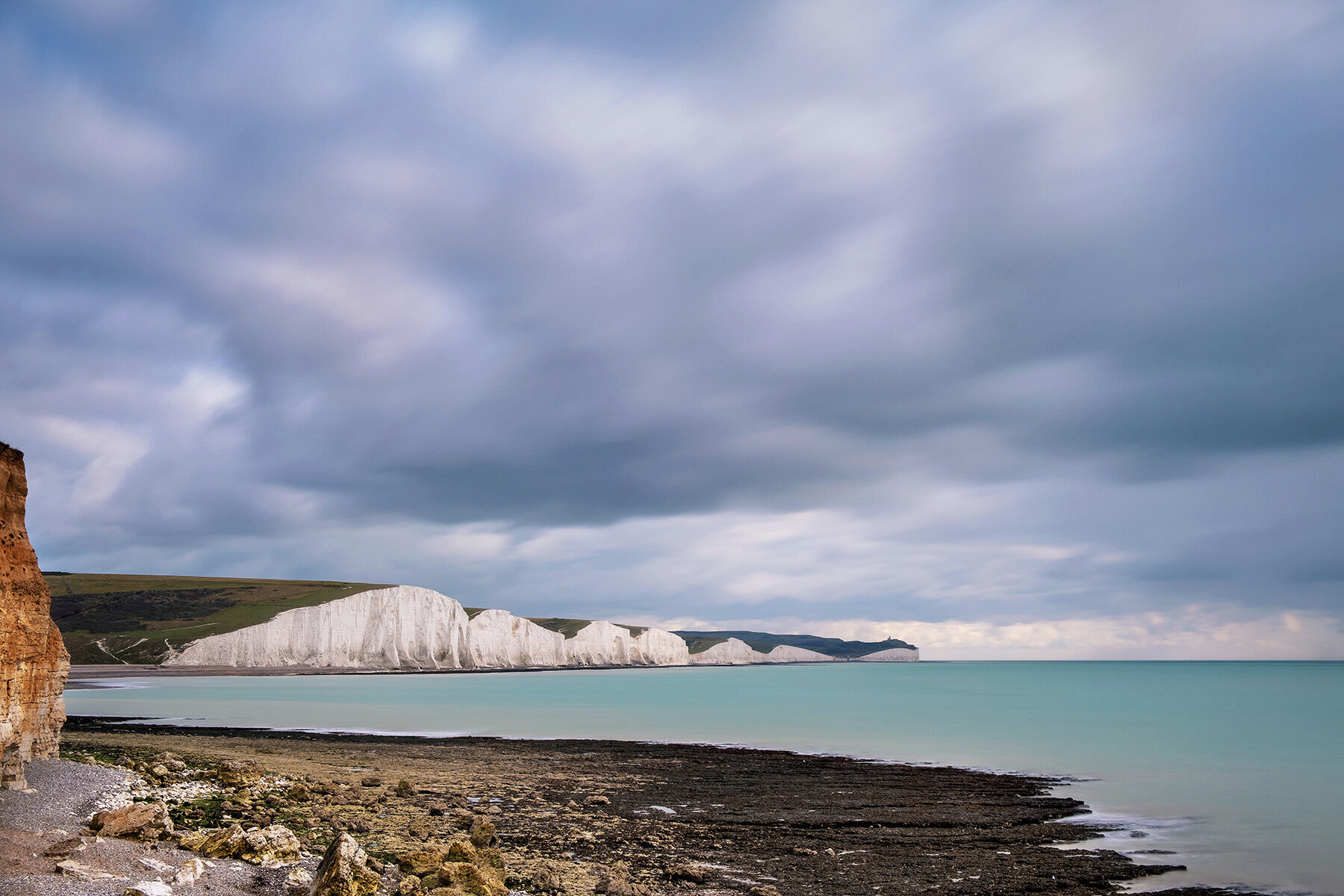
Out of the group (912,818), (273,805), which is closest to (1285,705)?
(912,818)

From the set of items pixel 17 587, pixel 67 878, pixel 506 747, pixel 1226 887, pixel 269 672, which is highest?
pixel 17 587

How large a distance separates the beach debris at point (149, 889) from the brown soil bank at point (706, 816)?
3.29 metres

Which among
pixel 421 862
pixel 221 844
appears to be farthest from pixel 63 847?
pixel 421 862

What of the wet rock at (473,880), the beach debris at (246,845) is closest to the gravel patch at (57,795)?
the beach debris at (246,845)

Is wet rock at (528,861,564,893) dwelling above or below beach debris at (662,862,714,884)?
above

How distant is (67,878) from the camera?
802 centimetres

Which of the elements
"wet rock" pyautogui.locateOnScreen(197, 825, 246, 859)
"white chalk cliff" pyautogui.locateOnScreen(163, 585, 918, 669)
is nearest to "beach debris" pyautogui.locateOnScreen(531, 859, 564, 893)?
"wet rock" pyautogui.locateOnScreen(197, 825, 246, 859)

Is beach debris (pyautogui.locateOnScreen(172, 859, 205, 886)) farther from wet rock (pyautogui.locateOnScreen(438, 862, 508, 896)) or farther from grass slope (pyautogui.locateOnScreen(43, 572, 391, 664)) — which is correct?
grass slope (pyautogui.locateOnScreen(43, 572, 391, 664))

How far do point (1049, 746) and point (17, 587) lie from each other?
31.4 meters

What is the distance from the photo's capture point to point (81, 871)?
822 centimetres

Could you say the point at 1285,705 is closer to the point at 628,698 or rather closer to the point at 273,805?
the point at 628,698

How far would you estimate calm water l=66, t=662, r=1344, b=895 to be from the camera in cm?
1669

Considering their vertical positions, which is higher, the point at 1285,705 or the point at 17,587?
the point at 17,587

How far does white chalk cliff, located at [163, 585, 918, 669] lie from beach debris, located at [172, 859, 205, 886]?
97.0 meters
